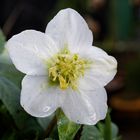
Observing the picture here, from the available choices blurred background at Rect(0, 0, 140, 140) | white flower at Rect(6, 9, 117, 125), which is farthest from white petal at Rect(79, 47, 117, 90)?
blurred background at Rect(0, 0, 140, 140)

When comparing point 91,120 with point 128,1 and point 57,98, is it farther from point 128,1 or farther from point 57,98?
point 128,1

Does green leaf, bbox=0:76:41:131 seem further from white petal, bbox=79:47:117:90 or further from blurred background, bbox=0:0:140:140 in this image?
blurred background, bbox=0:0:140:140

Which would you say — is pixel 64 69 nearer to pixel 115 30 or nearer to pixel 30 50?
pixel 30 50

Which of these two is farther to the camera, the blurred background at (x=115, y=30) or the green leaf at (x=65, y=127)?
the blurred background at (x=115, y=30)

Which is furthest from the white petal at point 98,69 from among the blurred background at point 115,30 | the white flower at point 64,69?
the blurred background at point 115,30

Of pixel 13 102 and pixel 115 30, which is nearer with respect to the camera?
pixel 13 102

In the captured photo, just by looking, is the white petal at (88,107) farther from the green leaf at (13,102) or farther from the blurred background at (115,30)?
the blurred background at (115,30)

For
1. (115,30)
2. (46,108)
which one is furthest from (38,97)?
(115,30)
